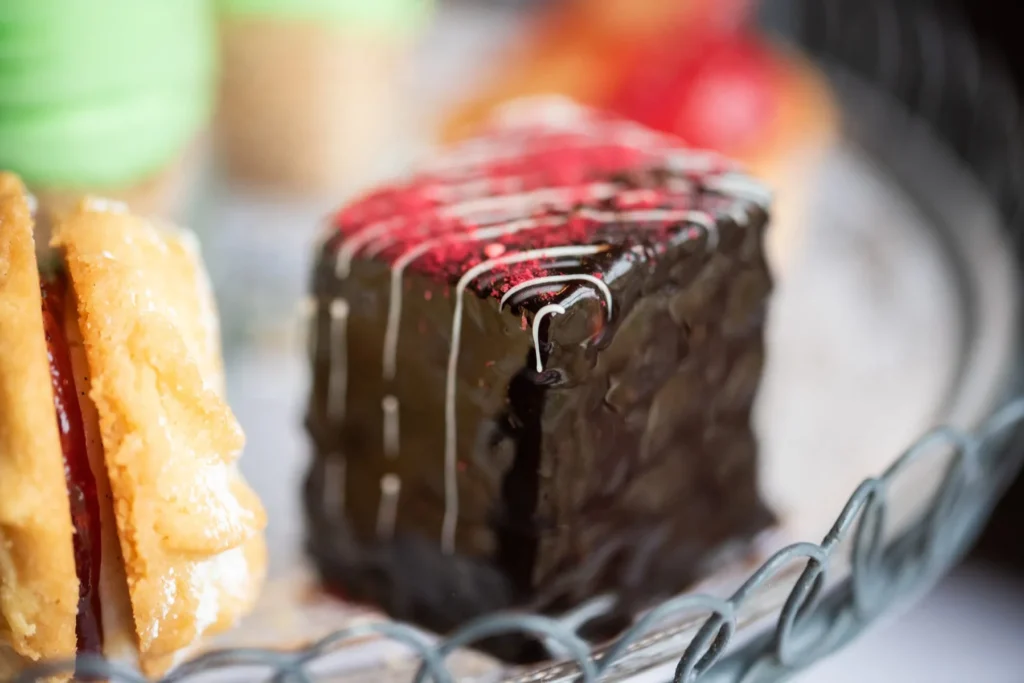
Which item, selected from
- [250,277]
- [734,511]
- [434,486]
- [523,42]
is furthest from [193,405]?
[523,42]

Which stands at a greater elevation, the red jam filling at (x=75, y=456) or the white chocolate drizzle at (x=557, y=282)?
the white chocolate drizzle at (x=557, y=282)

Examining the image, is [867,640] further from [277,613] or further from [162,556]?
[162,556]

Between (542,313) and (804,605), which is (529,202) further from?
(804,605)

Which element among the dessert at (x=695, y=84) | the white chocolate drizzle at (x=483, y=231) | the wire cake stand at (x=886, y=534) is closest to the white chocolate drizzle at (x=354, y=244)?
the white chocolate drizzle at (x=483, y=231)

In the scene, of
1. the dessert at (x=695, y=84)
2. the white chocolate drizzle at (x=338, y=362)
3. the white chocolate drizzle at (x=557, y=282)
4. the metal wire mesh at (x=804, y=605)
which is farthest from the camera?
the dessert at (x=695, y=84)

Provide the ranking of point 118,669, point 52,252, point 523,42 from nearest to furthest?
point 118,669 < point 52,252 < point 523,42

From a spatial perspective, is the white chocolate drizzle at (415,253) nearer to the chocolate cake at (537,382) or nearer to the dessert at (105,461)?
the chocolate cake at (537,382)
